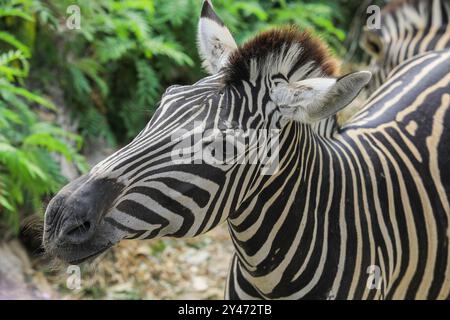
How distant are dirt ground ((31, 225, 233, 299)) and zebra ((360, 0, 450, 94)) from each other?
2315mm

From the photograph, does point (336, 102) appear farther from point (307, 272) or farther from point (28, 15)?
point (28, 15)

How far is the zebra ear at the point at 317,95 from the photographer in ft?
7.78

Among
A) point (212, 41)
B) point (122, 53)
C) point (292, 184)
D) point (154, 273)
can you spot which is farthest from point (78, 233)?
point (122, 53)

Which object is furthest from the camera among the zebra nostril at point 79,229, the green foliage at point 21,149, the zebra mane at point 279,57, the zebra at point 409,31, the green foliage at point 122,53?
the green foliage at point 122,53

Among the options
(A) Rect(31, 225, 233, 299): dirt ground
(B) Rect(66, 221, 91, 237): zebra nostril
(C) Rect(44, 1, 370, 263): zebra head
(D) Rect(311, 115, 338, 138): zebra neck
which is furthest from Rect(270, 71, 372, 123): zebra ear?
(A) Rect(31, 225, 233, 299): dirt ground

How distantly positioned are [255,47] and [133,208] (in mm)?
819

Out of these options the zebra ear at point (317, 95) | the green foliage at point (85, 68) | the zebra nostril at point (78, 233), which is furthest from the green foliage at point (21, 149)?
the zebra ear at point (317, 95)

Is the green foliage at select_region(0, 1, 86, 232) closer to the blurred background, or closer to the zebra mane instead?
the blurred background

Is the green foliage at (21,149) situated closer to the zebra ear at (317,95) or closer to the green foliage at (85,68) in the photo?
the green foliage at (85,68)

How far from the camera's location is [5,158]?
4668mm

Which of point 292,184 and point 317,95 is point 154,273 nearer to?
point 292,184

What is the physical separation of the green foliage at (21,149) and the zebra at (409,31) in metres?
2.65

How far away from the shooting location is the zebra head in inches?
89.0
